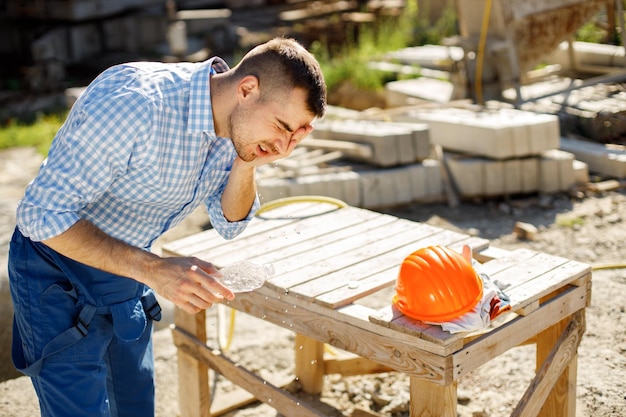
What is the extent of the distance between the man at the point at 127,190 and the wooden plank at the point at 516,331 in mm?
900

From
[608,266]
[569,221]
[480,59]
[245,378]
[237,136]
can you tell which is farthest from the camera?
[480,59]

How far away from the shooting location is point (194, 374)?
156 inches

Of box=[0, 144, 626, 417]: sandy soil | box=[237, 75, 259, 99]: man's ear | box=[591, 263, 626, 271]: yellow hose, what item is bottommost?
box=[0, 144, 626, 417]: sandy soil

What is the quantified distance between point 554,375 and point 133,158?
76.9 inches

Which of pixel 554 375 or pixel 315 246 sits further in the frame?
pixel 315 246

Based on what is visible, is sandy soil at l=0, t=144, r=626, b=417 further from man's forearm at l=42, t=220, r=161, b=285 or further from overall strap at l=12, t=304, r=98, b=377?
man's forearm at l=42, t=220, r=161, b=285

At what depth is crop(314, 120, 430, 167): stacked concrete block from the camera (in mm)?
6820

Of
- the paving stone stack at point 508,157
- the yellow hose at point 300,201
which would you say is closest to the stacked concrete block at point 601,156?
the paving stone stack at point 508,157

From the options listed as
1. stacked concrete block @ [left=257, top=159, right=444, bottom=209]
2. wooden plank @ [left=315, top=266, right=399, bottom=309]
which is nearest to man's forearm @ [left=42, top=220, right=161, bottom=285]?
wooden plank @ [left=315, top=266, right=399, bottom=309]

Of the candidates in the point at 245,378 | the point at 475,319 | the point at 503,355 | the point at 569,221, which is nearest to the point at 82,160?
the point at 475,319

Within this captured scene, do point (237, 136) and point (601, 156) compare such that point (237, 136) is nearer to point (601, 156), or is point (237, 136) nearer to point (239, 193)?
point (239, 193)

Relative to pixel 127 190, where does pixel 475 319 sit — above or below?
below

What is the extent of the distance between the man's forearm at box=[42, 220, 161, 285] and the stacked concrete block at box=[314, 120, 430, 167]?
174 inches

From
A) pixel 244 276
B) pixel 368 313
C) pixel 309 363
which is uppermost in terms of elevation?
pixel 244 276
